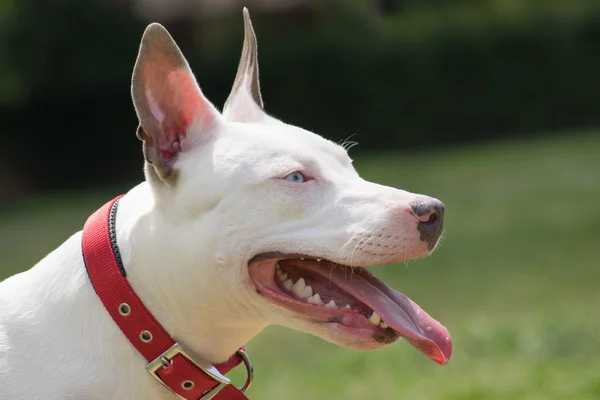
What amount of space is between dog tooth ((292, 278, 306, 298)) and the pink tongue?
9 centimetres

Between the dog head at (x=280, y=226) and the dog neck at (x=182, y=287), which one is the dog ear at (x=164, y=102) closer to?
the dog head at (x=280, y=226)

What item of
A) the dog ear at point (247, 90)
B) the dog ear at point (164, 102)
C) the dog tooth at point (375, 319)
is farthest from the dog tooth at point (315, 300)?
the dog ear at point (247, 90)

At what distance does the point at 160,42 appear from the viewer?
119 inches

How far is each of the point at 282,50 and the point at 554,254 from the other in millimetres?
10115

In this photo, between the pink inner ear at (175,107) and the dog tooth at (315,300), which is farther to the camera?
the pink inner ear at (175,107)

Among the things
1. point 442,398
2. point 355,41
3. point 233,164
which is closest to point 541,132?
point 355,41

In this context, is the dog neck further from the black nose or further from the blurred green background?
the blurred green background

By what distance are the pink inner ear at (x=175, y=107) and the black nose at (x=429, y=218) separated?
0.69 metres

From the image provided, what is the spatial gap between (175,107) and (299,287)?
2.12ft

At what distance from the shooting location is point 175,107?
3.13 m

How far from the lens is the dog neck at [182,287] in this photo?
295 centimetres

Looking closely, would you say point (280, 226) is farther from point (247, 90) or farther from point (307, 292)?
point (247, 90)

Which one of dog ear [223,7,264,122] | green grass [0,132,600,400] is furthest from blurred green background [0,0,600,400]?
dog ear [223,7,264,122]

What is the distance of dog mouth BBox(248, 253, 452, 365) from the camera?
2957mm
